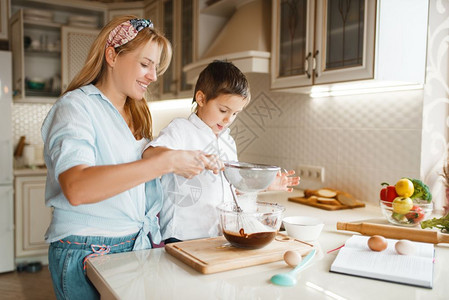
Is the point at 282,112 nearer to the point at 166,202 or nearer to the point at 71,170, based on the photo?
the point at 166,202

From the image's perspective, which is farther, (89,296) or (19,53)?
(19,53)

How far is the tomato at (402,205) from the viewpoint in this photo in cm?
150

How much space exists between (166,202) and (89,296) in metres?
0.38

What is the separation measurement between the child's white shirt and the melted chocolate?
226 millimetres

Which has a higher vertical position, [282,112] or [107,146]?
[282,112]

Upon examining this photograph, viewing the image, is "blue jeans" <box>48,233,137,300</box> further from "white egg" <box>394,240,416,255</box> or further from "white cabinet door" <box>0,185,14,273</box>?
"white cabinet door" <box>0,185,14,273</box>

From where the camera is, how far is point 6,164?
3188mm

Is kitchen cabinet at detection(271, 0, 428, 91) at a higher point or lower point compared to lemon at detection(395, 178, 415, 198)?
higher

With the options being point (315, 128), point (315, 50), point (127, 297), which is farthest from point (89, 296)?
point (315, 128)

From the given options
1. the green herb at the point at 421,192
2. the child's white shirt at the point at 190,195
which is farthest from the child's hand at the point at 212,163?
the green herb at the point at 421,192

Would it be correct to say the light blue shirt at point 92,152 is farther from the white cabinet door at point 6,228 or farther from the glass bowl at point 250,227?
the white cabinet door at point 6,228

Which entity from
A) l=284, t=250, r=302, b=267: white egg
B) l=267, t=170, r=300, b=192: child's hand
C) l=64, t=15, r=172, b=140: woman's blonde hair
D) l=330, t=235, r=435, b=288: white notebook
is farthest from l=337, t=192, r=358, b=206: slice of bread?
l=64, t=15, r=172, b=140: woman's blonde hair

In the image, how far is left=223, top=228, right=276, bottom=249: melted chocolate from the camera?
1064 mm

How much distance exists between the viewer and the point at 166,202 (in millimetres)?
1331
